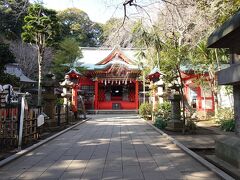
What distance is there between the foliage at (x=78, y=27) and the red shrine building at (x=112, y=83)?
566 inches

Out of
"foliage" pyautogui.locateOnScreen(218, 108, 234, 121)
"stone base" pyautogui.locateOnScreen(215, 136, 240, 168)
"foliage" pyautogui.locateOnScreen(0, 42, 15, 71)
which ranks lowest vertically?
"stone base" pyautogui.locateOnScreen(215, 136, 240, 168)

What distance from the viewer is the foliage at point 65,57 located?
30484 millimetres

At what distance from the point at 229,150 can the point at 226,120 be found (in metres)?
9.15

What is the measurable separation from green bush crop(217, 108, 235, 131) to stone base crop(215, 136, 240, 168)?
7.65 metres

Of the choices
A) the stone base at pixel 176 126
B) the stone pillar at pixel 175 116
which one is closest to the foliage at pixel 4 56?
the stone pillar at pixel 175 116

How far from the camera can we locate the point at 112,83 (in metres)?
33.4

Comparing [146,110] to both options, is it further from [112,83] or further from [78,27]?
[78,27]

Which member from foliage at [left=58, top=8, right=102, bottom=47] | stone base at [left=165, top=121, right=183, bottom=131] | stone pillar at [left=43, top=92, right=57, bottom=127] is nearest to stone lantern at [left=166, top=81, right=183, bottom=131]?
stone base at [left=165, top=121, right=183, bottom=131]

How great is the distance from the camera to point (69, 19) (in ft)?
166

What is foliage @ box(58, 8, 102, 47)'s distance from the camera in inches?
1905

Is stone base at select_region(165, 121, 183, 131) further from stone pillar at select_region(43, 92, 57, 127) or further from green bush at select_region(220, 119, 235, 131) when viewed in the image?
stone pillar at select_region(43, 92, 57, 127)

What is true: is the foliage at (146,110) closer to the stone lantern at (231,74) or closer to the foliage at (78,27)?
the stone lantern at (231,74)

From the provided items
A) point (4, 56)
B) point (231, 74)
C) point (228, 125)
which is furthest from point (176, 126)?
point (4, 56)

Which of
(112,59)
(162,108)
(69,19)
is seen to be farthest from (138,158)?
(69,19)
